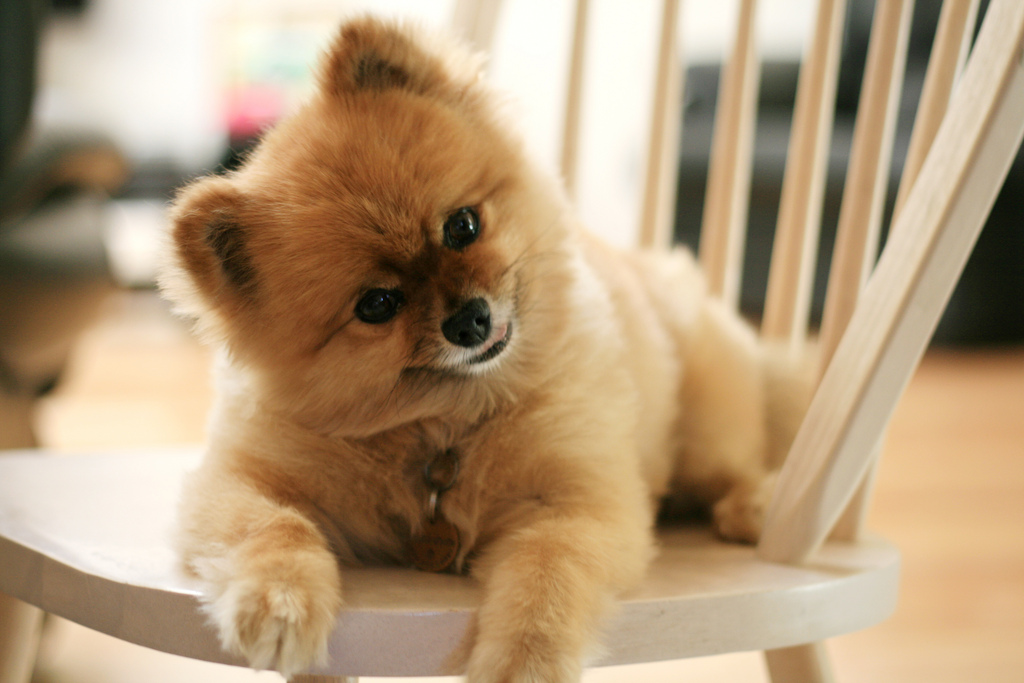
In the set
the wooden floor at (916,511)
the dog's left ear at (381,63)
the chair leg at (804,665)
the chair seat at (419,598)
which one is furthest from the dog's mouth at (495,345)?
the wooden floor at (916,511)

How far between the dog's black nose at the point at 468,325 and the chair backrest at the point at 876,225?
41 centimetres

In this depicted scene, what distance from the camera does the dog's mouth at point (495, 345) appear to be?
3.68 ft

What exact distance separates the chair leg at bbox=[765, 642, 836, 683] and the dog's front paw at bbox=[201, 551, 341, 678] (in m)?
0.65

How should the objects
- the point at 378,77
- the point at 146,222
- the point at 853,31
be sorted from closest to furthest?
1. the point at 378,77
2. the point at 853,31
3. the point at 146,222

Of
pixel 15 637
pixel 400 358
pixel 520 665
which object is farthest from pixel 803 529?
pixel 15 637

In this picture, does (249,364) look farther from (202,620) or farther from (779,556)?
(779,556)

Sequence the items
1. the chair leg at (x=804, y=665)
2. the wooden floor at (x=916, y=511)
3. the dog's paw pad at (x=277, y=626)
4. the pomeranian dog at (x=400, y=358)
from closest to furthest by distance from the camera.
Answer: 1. the dog's paw pad at (x=277, y=626)
2. the pomeranian dog at (x=400, y=358)
3. the chair leg at (x=804, y=665)
4. the wooden floor at (x=916, y=511)

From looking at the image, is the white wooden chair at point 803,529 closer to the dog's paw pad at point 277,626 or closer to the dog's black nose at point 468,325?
the dog's paw pad at point 277,626

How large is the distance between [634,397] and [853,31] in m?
5.06

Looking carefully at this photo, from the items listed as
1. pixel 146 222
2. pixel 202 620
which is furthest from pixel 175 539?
pixel 146 222

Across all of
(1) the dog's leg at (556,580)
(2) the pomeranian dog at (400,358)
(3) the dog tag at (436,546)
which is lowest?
(3) the dog tag at (436,546)

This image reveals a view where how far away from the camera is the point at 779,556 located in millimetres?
1080

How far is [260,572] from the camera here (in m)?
0.91

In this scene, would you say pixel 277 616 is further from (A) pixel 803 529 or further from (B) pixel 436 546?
(A) pixel 803 529
